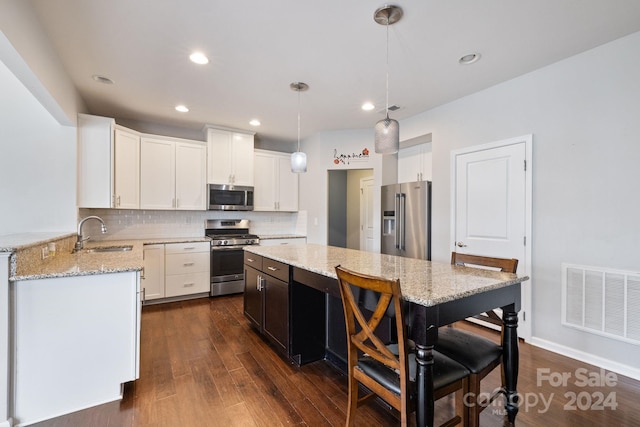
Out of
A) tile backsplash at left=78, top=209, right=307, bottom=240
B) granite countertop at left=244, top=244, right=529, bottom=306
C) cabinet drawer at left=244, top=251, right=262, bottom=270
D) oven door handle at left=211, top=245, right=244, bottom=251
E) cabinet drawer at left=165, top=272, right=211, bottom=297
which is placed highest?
tile backsplash at left=78, top=209, right=307, bottom=240

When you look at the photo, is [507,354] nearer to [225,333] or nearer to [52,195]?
Answer: [225,333]

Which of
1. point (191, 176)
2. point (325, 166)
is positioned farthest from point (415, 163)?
point (191, 176)

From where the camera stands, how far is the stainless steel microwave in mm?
4504

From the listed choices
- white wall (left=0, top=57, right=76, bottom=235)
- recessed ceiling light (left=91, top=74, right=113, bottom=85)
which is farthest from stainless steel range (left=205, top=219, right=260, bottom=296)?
recessed ceiling light (left=91, top=74, right=113, bottom=85)

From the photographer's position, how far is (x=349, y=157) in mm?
4723

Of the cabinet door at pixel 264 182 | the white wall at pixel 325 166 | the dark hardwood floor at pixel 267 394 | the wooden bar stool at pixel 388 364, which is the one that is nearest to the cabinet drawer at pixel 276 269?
the dark hardwood floor at pixel 267 394

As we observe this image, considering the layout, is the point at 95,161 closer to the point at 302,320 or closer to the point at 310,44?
the point at 310,44

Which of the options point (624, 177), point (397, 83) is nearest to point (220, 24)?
point (397, 83)

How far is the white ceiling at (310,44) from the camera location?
1.95m

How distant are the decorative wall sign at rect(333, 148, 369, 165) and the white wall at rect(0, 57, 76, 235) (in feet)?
10.9

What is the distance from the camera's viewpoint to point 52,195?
289cm

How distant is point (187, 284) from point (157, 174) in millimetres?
1615

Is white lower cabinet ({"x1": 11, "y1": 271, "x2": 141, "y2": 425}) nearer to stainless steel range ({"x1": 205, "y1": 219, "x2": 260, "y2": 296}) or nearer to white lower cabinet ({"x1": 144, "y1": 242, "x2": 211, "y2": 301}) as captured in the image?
white lower cabinet ({"x1": 144, "y1": 242, "x2": 211, "y2": 301})

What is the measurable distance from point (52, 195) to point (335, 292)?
9.93 ft
